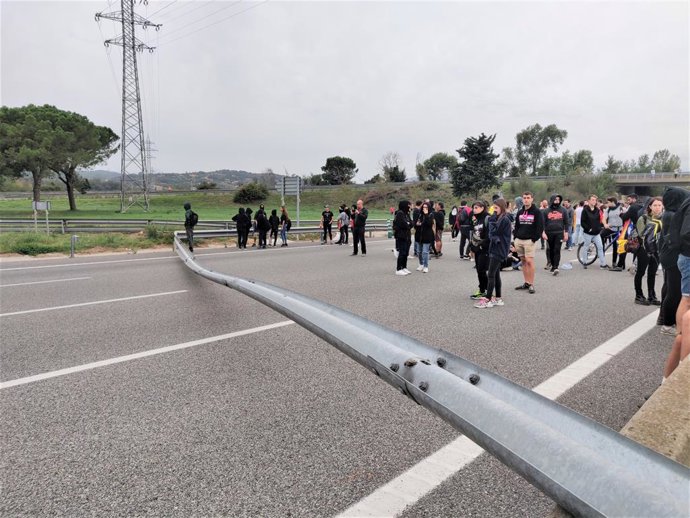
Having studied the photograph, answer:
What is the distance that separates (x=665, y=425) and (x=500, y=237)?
5.37 meters

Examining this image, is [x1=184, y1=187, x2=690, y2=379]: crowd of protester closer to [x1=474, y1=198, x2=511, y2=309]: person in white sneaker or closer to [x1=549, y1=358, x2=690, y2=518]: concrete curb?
[x1=474, y1=198, x2=511, y2=309]: person in white sneaker

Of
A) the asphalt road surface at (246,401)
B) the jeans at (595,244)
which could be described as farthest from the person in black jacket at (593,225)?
the asphalt road surface at (246,401)

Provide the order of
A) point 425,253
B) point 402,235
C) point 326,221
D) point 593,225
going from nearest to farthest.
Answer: point 402,235
point 425,253
point 593,225
point 326,221

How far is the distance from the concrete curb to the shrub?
2410 inches

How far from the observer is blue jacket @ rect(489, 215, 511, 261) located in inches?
266

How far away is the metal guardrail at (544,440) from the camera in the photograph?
99 cm

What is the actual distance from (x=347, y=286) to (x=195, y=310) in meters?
3.27

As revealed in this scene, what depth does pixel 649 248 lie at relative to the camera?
6461 mm

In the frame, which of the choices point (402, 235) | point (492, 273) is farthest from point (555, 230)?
point (492, 273)

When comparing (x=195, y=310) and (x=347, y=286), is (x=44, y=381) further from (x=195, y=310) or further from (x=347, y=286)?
(x=347, y=286)

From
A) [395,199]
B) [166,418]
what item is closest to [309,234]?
[166,418]

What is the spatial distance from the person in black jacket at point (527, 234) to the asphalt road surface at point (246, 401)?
29.1 inches

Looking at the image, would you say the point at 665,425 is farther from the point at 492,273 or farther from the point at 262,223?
the point at 262,223

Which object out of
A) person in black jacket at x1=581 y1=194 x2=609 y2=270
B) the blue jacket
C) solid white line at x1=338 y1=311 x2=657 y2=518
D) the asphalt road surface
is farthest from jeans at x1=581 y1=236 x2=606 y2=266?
solid white line at x1=338 y1=311 x2=657 y2=518
